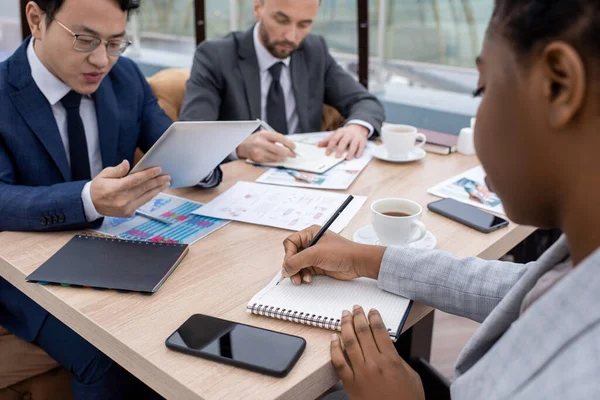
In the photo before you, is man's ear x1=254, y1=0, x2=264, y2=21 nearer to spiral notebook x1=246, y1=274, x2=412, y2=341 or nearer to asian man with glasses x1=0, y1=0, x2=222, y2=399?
asian man with glasses x1=0, y1=0, x2=222, y2=399

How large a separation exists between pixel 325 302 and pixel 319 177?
0.66 metres

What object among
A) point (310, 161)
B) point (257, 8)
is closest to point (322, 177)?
point (310, 161)

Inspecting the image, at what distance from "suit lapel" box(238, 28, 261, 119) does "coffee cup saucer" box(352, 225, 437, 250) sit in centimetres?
109

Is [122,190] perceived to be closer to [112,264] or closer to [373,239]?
[112,264]

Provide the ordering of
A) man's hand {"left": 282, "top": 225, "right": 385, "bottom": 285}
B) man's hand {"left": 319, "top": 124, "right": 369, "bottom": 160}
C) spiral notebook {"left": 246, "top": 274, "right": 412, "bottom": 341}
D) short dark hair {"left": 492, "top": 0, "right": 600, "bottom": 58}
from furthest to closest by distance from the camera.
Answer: man's hand {"left": 319, "top": 124, "right": 369, "bottom": 160}
man's hand {"left": 282, "top": 225, "right": 385, "bottom": 285}
spiral notebook {"left": 246, "top": 274, "right": 412, "bottom": 341}
short dark hair {"left": 492, "top": 0, "right": 600, "bottom": 58}

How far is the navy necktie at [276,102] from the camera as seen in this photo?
2.14 metres

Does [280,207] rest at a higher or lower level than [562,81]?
lower

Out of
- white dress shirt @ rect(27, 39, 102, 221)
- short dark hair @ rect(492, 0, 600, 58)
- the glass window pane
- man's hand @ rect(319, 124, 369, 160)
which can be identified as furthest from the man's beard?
the glass window pane

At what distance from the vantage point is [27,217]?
1.15 m

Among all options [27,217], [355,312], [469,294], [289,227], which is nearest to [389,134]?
[289,227]

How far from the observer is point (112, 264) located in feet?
3.32

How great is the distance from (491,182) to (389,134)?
101 cm

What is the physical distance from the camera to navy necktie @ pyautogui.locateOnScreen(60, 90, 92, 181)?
1373mm

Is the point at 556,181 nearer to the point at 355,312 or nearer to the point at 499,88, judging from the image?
the point at 499,88
